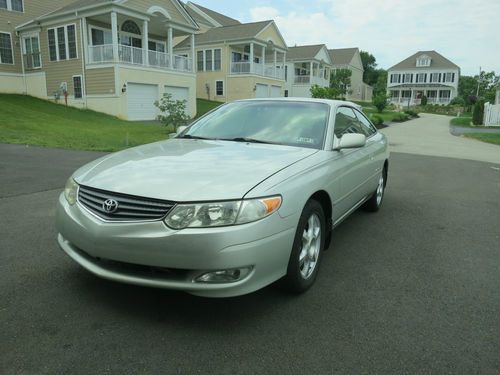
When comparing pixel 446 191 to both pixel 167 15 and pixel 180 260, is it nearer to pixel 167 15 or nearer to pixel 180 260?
pixel 180 260

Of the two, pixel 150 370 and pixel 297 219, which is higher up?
pixel 297 219

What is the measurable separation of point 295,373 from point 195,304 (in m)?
1.03

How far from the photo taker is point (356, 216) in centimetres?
584

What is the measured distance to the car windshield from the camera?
4.07 metres

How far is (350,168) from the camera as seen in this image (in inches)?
170

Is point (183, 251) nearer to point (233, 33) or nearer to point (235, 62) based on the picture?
point (235, 62)

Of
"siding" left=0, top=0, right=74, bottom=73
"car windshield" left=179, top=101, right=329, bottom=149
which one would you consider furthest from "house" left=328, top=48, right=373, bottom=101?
"car windshield" left=179, top=101, right=329, bottom=149

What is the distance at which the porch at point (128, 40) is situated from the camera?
22703mm

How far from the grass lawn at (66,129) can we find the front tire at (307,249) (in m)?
8.93

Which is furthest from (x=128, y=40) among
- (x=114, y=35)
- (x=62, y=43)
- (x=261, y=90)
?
(x=261, y=90)

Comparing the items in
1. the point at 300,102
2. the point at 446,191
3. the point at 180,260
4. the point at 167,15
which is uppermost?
the point at 167,15

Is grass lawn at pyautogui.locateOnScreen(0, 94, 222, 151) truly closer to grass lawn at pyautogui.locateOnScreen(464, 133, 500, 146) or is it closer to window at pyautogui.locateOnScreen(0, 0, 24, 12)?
window at pyautogui.locateOnScreen(0, 0, 24, 12)

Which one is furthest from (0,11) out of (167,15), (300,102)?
(300,102)

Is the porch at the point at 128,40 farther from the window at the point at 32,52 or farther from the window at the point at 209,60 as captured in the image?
the window at the point at 209,60
